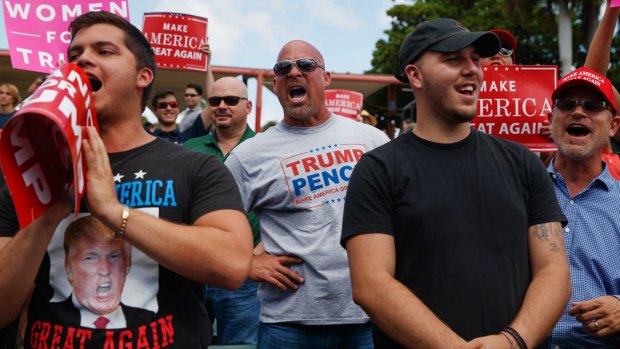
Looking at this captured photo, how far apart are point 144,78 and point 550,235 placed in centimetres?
153

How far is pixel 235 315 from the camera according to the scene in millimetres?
4484

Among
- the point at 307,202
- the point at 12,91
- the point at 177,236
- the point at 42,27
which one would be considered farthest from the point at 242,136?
the point at 177,236

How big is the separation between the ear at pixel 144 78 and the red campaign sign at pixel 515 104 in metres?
2.36

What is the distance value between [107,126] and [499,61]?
2860mm

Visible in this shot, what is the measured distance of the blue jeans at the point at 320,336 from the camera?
3.16 m

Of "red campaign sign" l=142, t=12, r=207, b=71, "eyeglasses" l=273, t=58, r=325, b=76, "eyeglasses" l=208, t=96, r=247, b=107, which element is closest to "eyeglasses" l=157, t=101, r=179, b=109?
"red campaign sign" l=142, t=12, r=207, b=71

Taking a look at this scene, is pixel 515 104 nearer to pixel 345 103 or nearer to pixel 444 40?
pixel 444 40

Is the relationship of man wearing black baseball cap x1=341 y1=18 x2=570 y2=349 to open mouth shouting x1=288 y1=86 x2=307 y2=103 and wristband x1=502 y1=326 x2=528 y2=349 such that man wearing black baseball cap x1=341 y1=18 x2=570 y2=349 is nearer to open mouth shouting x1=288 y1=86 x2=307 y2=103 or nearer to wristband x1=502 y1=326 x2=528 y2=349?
wristband x1=502 y1=326 x2=528 y2=349

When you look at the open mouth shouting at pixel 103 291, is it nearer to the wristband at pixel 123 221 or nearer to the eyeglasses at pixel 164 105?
the wristband at pixel 123 221

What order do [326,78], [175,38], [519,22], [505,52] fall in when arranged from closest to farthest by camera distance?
1. [326,78]
2. [505,52]
3. [175,38]
4. [519,22]

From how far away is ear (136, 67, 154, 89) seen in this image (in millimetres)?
2256

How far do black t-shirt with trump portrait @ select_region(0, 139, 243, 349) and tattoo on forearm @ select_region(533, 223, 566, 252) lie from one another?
3.51ft

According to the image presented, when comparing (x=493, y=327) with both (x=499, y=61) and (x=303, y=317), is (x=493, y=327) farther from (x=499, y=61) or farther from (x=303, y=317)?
(x=499, y=61)

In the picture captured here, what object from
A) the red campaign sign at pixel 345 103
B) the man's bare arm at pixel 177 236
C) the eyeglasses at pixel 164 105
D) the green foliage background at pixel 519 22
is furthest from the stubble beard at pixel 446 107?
the green foliage background at pixel 519 22
